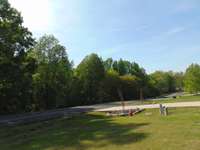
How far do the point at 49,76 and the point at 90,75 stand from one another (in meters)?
14.8

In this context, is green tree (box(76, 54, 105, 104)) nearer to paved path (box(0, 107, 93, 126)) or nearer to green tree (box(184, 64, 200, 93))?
green tree (box(184, 64, 200, 93))

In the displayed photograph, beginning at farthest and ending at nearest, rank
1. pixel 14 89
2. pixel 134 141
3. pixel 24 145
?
pixel 14 89, pixel 24 145, pixel 134 141

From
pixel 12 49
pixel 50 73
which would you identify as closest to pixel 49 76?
pixel 50 73

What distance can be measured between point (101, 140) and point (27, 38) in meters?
23.8

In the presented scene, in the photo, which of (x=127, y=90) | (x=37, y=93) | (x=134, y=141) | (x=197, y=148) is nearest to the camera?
(x=197, y=148)

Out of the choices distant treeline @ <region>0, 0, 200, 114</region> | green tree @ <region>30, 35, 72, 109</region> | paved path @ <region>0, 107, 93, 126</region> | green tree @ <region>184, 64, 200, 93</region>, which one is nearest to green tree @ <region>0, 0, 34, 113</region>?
distant treeline @ <region>0, 0, 200, 114</region>

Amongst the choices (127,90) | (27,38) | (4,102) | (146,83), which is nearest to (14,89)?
(4,102)

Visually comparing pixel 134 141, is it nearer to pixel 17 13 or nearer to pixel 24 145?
pixel 24 145

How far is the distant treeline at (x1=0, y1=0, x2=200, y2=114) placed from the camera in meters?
31.7

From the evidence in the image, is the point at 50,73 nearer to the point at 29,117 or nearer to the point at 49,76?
the point at 49,76

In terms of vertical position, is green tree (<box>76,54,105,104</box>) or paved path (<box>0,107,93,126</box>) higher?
green tree (<box>76,54,105,104</box>)

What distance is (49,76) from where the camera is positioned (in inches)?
2126

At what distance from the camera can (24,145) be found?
1326 centimetres

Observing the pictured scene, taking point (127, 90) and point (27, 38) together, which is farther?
point (127, 90)
